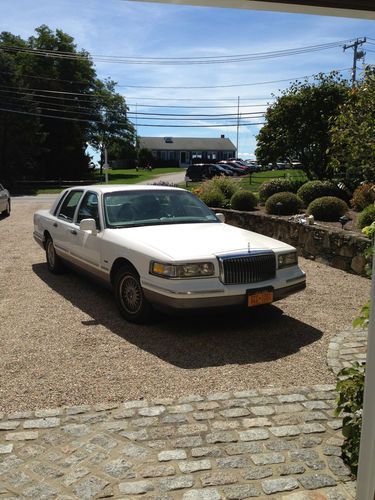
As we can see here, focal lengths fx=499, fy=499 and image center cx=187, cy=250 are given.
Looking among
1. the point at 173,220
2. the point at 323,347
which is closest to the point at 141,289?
the point at 173,220

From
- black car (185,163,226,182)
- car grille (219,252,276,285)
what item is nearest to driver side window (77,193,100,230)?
car grille (219,252,276,285)

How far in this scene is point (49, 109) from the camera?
51.2m

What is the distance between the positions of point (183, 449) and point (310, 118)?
718 inches

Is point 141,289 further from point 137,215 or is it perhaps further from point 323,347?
point 323,347

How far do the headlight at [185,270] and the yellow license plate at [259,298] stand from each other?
50 cm

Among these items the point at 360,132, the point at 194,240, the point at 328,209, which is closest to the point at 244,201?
the point at 328,209

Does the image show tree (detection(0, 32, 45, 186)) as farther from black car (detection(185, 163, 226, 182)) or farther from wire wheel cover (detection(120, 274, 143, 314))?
wire wheel cover (detection(120, 274, 143, 314))

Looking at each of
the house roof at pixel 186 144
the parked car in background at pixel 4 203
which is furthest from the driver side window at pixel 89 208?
the house roof at pixel 186 144

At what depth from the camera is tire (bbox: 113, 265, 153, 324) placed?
556 cm

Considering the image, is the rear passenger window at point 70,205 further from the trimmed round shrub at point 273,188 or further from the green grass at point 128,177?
the green grass at point 128,177

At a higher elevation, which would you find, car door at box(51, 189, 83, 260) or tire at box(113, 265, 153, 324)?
car door at box(51, 189, 83, 260)

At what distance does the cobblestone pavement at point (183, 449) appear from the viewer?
9.29ft

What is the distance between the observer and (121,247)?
579 cm

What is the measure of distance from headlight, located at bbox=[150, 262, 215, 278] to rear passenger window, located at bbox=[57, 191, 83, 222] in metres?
2.95
